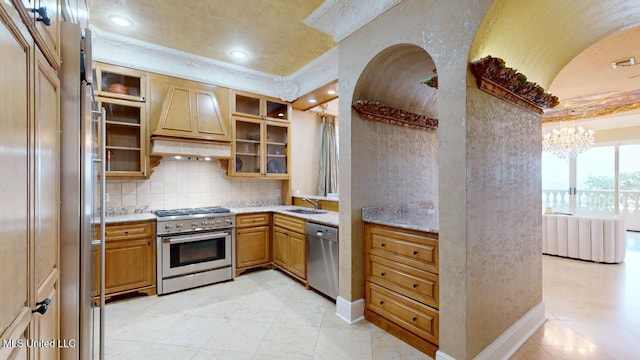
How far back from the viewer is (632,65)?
322 centimetres

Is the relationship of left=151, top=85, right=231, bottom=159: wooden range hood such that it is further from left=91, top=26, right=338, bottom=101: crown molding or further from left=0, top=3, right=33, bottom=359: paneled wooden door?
left=0, top=3, right=33, bottom=359: paneled wooden door

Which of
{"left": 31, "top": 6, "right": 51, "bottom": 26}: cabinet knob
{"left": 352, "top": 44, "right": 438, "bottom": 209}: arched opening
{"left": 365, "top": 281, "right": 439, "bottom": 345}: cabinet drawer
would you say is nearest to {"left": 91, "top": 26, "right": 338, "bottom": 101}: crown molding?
{"left": 352, "top": 44, "right": 438, "bottom": 209}: arched opening

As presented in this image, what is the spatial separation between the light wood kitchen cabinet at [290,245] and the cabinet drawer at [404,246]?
1029 millimetres

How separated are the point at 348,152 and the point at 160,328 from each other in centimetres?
231

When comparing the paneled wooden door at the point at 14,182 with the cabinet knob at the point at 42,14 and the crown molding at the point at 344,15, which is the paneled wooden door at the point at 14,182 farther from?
the crown molding at the point at 344,15

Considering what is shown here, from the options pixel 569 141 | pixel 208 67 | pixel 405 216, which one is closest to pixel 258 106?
pixel 208 67

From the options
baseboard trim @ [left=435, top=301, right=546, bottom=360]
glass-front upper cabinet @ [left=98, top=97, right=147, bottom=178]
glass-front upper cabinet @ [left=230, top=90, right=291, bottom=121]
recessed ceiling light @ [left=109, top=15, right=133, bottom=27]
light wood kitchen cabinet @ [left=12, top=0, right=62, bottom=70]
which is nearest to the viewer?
light wood kitchen cabinet @ [left=12, top=0, right=62, bottom=70]

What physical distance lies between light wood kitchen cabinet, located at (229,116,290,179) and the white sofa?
4.62 m

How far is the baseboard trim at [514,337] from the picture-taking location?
183cm

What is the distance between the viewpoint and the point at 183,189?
3.73m

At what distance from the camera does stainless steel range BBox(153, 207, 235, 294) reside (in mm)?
3041

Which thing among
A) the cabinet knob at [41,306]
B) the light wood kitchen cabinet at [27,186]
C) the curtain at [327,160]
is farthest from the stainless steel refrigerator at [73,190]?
the curtain at [327,160]

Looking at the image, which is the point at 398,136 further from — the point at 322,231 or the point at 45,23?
the point at 45,23

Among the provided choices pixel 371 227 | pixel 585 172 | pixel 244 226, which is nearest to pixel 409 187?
pixel 371 227
